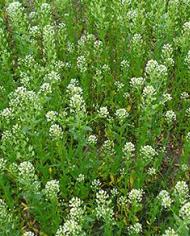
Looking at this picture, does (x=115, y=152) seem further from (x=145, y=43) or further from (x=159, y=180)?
(x=145, y=43)

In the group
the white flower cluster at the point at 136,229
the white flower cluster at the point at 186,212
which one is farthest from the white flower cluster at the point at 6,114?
the white flower cluster at the point at 186,212

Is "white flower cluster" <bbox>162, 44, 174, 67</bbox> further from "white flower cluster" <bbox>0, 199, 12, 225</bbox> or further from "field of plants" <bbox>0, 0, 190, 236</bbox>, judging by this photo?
"white flower cluster" <bbox>0, 199, 12, 225</bbox>

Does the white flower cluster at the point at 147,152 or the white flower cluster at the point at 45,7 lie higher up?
the white flower cluster at the point at 45,7

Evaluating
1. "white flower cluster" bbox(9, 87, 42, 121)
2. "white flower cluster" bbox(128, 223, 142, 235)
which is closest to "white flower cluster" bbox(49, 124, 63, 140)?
"white flower cluster" bbox(9, 87, 42, 121)

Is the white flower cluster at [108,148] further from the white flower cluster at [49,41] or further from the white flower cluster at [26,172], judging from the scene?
the white flower cluster at [49,41]

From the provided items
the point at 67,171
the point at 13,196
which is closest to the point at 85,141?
the point at 67,171

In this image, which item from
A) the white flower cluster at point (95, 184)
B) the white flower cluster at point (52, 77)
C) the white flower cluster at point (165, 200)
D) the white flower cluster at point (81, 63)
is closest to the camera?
the white flower cluster at point (165, 200)

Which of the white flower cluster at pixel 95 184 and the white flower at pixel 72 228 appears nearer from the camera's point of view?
the white flower at pixel 72 228

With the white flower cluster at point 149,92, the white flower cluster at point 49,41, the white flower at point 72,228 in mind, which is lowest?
the white flower at point 72,228

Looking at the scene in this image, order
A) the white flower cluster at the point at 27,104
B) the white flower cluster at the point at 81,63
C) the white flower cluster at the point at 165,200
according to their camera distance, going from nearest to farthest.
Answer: the white flower cluster at the point at 165,200 < the white flower cluster at the point at 27,104 < the white flower cluster at the point at 81,63
